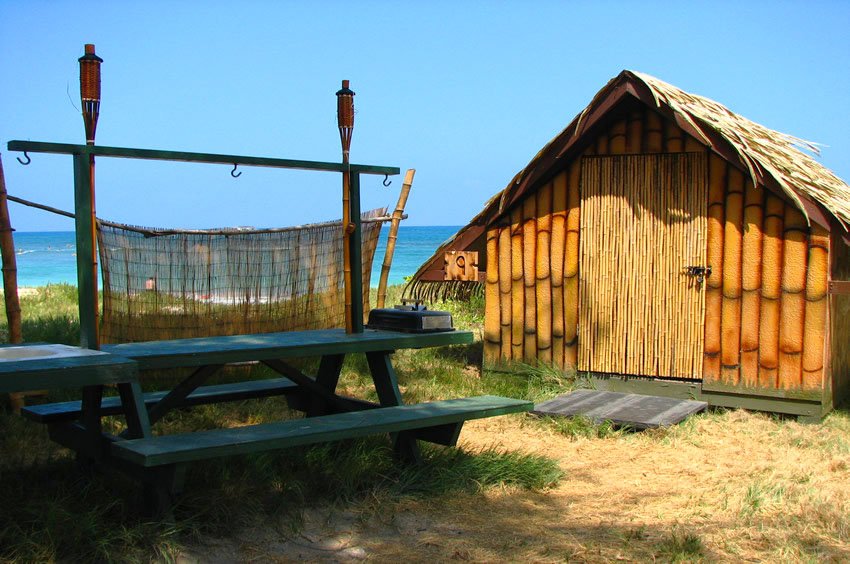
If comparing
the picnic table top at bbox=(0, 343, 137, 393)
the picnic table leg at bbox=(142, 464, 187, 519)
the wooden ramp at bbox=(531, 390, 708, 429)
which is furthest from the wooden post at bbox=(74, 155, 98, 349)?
the wooden ramp at bbox=(531, 390, 708, 429)

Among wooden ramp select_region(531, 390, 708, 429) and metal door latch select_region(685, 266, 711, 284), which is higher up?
metal door latch select_region(685, 266, 711, 284)

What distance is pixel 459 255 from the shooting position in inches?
365

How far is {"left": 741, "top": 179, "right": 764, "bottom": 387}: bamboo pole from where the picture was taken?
7.80 meters

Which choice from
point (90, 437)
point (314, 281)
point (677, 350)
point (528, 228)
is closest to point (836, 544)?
point (677, 350)

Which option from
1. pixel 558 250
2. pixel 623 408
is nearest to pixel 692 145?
pixel 558 250

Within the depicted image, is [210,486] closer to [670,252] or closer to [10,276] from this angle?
[10,276]

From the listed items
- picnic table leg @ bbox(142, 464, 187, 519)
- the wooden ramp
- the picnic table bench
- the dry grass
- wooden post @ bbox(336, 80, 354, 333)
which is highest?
wooden post @ bbox(336, 80, 354, 333)

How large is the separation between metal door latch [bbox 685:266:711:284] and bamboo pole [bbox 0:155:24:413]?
18.6 ft

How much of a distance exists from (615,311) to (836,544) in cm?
391

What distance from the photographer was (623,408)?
7.79m

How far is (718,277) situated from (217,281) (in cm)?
464

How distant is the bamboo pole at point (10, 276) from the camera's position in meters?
6.66

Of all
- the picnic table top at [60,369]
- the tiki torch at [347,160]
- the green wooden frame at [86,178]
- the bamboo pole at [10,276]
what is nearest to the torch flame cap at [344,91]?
the tiki torch at [347,160]

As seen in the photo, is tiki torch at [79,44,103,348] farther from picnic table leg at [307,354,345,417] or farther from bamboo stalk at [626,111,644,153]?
bamboo stalk at [626,111,644,153]
